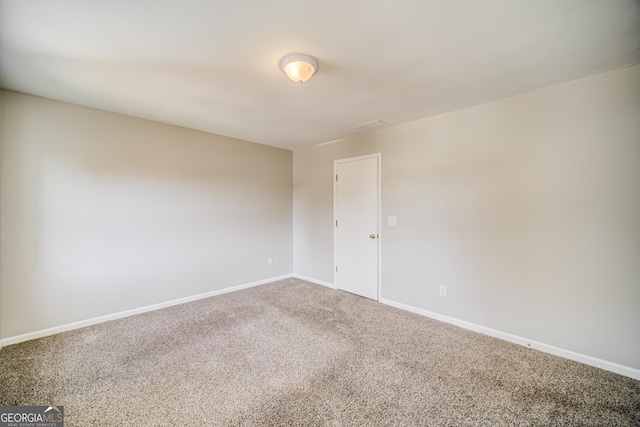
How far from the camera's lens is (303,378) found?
6.12 ft

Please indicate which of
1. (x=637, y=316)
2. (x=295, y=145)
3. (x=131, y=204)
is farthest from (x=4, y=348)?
(x=637, y=316)

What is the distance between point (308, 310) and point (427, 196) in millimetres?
2112

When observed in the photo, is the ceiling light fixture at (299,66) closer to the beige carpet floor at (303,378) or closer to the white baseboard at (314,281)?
the beige carpet floor at (303,378)

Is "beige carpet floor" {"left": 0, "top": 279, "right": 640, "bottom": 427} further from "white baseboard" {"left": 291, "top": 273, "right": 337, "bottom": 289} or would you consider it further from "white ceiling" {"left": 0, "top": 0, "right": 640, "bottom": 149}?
"white ceiling" {"left": 0, "top": 0, "right": 640, "bottom": 149}

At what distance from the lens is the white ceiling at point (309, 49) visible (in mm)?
1423

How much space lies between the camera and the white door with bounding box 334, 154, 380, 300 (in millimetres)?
3588

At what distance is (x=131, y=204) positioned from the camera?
301cm

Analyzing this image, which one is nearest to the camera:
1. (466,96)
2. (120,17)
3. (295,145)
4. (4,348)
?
(120,17)

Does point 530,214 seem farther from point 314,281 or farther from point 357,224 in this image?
point 314,281

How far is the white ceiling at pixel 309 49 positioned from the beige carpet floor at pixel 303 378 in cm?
244

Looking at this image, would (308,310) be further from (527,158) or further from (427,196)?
(527,158)

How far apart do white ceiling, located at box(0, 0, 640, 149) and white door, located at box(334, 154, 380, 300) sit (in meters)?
1.18

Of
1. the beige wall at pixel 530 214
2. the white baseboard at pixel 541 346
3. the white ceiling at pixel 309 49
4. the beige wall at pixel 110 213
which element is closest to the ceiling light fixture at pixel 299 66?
the white ceiling at pixel 309 49

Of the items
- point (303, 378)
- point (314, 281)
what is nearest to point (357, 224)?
point (314, 281)
